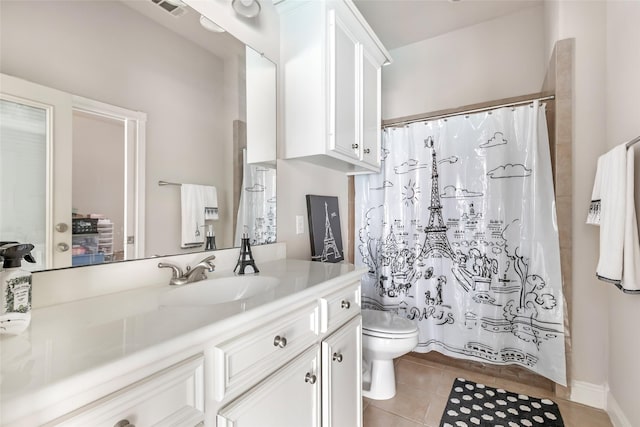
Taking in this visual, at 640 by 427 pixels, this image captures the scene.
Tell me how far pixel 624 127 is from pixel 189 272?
2112mm

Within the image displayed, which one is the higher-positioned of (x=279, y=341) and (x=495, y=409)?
(x=279, y=341)

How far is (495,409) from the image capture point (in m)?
1.67

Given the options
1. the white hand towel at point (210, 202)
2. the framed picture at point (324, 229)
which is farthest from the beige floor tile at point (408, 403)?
the white hand towel at point (210, 202)

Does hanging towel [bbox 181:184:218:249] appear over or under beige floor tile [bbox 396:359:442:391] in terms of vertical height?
over

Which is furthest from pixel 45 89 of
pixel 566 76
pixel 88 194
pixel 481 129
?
pixel 566 76

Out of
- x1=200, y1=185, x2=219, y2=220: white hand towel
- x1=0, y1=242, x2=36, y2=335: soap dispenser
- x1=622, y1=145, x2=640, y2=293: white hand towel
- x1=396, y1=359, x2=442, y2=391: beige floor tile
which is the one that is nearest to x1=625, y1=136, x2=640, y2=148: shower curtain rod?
x1=622, y1=145, x2=640, y2=293: white hand towel

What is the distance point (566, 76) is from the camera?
5.71 ft

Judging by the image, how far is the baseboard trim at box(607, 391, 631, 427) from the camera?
1437mm

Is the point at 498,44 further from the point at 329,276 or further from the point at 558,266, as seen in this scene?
the point at 329,276

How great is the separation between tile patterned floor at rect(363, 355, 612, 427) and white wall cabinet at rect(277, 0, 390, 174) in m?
1.49

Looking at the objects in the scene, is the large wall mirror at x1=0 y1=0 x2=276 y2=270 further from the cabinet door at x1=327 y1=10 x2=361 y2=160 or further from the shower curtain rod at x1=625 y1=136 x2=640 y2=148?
the shower curtain rod at x1=625 y1=136 x2=640 y2=148

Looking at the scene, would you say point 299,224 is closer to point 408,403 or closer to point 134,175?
point 134,175

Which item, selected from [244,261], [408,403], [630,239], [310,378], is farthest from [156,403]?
[630,239]

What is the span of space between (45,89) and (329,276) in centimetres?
106
